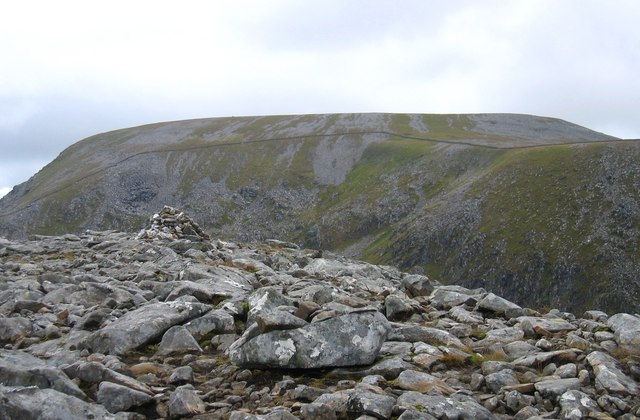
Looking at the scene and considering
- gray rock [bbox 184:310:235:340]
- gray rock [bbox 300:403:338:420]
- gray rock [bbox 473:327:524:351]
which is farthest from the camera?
gray rock [bbox 184:310:235:340]

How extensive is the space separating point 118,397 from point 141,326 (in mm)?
3862

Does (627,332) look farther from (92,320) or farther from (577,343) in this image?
(92,320)

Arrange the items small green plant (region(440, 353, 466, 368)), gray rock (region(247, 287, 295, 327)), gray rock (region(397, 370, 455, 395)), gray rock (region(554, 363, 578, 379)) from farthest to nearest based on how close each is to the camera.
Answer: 1. gray rock (region(247, 287, 295, 327))
2. small green plant (region(440, 353, 466, 368))
3. gray rock (region(554, 363, 578, 379))
4. gray rock (region(397, 370, 455, 395))

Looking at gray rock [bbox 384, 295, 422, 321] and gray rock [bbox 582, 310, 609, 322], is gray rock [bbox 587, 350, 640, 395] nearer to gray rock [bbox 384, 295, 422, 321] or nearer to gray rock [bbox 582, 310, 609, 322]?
gray rock [bbox 384, 295, 422, 321]

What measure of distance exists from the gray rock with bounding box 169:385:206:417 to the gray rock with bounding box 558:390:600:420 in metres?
6.38

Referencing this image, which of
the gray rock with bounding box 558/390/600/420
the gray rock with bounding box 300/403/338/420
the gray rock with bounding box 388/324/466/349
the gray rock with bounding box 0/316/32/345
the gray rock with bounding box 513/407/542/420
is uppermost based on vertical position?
the gray rock with bounding box 0/316/32/345

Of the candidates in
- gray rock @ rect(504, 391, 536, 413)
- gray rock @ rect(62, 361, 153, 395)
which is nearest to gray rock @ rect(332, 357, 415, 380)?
gray rock @ rect(504, 391, 536, 413)

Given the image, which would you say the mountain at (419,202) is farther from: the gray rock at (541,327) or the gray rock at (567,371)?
the gray rock at (567,371)

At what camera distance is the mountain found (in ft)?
296

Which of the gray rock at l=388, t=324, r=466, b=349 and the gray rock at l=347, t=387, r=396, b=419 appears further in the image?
the gray rock at l=388, t=324, r=466, b=349

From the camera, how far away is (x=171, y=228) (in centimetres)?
3516

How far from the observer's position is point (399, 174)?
162 metres

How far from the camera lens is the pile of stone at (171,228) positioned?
33219 mm

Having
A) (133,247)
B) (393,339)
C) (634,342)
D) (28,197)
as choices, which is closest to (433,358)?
(393,339)
